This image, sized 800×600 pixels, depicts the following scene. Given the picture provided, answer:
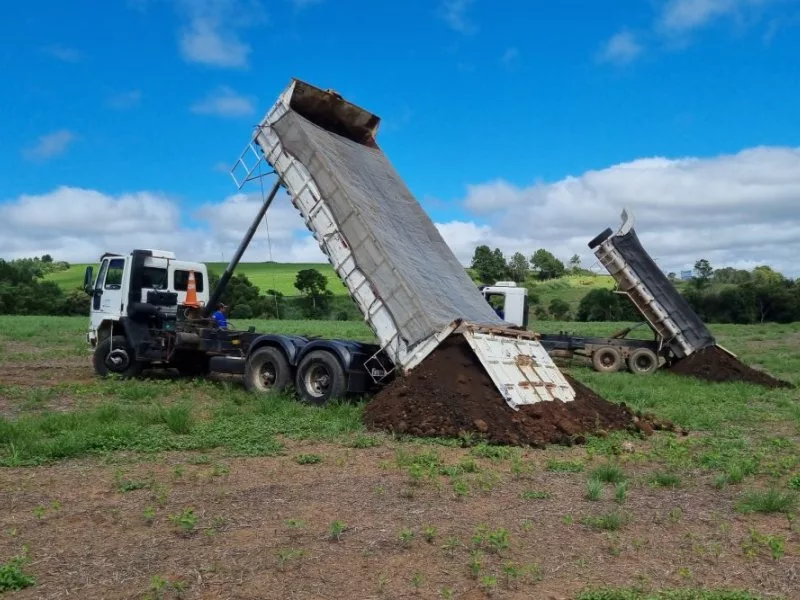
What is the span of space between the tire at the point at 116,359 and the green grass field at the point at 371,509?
13.1ft

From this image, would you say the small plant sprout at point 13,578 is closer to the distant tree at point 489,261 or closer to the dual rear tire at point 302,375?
the dual rear tire at point 302,375

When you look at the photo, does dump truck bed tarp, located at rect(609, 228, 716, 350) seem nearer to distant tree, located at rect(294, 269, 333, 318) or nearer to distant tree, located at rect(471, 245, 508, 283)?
distant tree, located at rect(294, 269, 333, 318)

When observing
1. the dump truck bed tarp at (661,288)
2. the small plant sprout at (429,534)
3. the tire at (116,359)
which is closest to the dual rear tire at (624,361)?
the dump truck bed tarp at (661,288)

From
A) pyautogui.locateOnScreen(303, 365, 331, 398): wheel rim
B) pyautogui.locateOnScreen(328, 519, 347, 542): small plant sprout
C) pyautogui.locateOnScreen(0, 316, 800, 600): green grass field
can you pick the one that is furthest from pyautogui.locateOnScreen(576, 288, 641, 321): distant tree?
pyautogui.locateOnScreen(328, 519, 347, 542): small plant sprout

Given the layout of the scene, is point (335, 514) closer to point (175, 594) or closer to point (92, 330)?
point (175, 594)

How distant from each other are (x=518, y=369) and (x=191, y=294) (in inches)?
319

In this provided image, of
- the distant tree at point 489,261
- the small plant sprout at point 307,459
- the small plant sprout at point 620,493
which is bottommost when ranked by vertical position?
the small plant sprout at point 307,459

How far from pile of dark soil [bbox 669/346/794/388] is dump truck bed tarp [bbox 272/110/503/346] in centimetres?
869

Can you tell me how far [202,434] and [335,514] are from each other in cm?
367

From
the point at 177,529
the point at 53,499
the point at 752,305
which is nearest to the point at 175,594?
the point at 177,529

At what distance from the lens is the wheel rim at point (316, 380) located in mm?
11773

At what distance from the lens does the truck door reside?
15.4 m

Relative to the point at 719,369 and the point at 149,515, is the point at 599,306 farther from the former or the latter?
the point at 149,515

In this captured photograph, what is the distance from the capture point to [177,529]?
5.55 m
